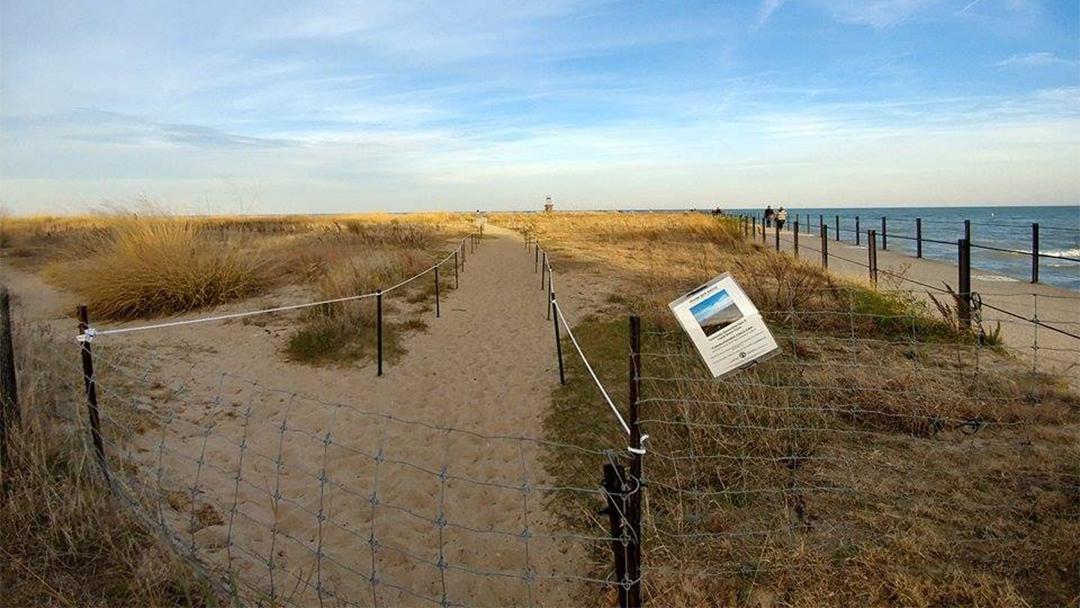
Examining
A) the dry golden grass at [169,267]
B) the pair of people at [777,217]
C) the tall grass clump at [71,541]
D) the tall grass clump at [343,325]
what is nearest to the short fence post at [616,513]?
the tall grass clump at [71,541]

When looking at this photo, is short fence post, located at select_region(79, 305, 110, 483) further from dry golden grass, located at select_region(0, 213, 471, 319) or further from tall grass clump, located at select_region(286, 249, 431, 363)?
dry golden grass, located at select_region(0, 213, 471, 319)

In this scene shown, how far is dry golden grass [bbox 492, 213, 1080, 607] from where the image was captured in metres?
3.32

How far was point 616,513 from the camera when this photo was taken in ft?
9.44

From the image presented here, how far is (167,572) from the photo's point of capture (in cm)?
329

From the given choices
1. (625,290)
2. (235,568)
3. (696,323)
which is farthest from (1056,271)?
(235,568)

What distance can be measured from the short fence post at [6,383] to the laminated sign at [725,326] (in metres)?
3.91

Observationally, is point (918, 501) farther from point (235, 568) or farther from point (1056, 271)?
point (1056, 271)

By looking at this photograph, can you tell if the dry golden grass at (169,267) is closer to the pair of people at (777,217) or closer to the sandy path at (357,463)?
the sandy path at (357,463)

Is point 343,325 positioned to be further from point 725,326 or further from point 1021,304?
point 1021,304

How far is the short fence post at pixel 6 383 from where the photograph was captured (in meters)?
3.90

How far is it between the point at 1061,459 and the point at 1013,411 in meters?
0.72

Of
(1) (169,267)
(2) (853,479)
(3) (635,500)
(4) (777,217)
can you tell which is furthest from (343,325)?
(4) (777,217)

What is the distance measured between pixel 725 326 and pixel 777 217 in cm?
2283

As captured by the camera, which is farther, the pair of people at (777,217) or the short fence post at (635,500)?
the pair of people at (777,217)
